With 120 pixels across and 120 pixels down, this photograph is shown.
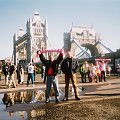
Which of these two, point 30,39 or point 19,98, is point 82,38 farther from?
point 19,98

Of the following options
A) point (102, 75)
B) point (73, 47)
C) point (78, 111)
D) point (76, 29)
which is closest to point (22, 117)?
point (78, 111)

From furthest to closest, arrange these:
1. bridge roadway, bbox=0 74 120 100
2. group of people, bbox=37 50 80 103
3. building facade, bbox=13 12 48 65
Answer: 1. building facade, bbox=13 12 48 65
2. bridge roadway, bbox=0 74 120 100
3. group of people, bbox=37 50 80 103

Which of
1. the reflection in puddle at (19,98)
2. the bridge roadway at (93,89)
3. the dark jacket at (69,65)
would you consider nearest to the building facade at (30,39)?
the bridge roadway at (93,89)

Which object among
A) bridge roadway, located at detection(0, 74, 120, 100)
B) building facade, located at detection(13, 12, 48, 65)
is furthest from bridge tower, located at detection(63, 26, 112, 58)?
bridge roadway, located at detection(0, 74, 120, 100)


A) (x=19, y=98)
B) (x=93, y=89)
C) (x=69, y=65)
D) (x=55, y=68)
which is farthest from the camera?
(x=93, y=89)

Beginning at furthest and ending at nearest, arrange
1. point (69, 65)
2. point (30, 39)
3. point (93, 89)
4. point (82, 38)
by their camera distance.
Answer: point (82, 38) < point (30, 39) < point (93, 89) < point (69, 65)

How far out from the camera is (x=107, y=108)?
7.57 metres

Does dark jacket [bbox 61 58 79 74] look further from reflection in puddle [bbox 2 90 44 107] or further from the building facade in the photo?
the building facade

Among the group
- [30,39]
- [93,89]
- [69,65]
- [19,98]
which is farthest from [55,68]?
[30,39]

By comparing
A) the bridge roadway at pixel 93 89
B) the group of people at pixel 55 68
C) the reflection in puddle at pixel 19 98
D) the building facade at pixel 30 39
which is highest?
the building facade at pixel 30 39

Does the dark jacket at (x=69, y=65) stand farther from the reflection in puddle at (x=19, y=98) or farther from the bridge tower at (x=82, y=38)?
the bridge tower at (x=82, y=38)

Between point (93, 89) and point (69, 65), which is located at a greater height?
point (69, 65)

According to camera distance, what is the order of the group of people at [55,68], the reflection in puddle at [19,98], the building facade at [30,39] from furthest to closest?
1. the building facade at [30,39]
2. the reflection in puddle at [19,98]
3. the group of people at [55,68]

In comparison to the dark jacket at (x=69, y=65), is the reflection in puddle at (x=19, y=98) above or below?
below
